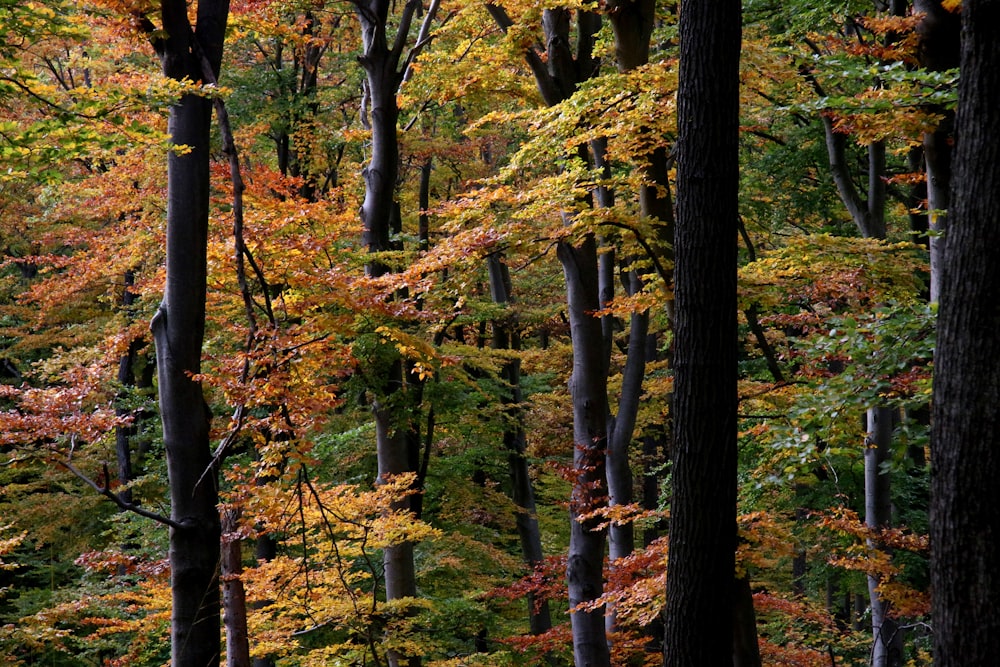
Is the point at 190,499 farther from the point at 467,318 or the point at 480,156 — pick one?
the point at 480,156

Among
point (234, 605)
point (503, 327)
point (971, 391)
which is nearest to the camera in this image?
point (971, 391)

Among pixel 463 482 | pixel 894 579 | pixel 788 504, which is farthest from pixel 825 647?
pixel 463 482

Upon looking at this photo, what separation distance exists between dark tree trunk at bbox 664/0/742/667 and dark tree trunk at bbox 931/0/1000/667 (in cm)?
111

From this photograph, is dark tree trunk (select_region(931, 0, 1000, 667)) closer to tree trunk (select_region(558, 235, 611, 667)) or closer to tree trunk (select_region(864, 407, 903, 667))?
tree trunk (select_region(558, 235, 611, 667))

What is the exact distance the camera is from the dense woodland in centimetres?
438

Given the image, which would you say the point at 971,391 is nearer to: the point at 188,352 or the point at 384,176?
the point at 188,352

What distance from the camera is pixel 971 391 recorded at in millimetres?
3338

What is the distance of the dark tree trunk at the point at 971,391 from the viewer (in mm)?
3266

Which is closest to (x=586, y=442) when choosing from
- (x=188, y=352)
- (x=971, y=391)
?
(x=188, y=352)

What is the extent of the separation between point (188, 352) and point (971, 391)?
14.7 feet

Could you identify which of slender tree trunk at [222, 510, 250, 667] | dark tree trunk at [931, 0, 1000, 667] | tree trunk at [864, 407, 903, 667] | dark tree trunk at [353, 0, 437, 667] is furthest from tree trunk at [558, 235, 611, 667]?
dark tree trunk at [931, 0, 1000, 667]

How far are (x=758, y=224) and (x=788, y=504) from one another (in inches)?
191

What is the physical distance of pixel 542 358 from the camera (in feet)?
54.2

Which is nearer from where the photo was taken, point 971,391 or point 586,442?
point 971,391
